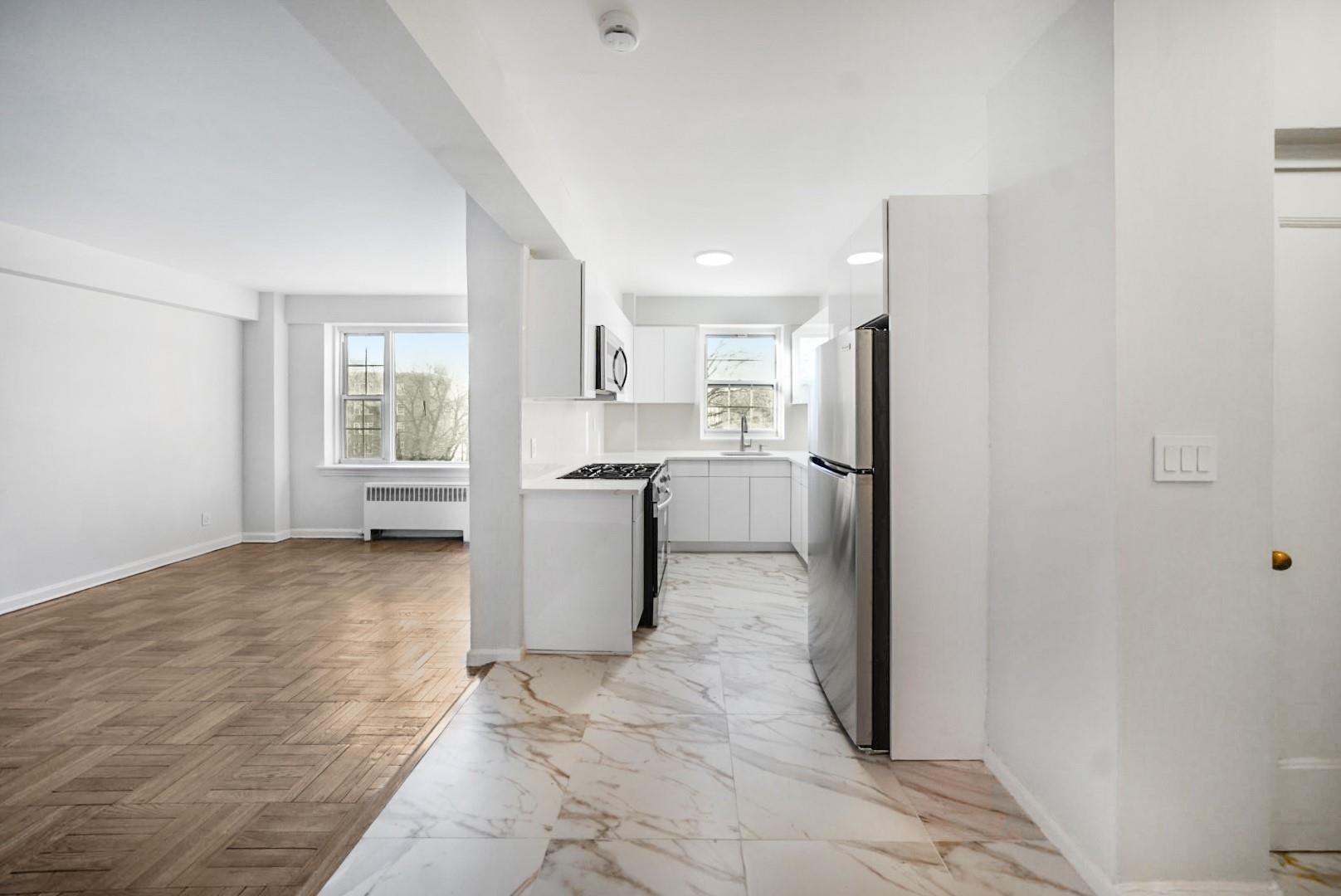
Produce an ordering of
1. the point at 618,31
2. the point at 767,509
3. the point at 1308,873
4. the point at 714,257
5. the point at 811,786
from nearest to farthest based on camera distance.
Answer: the point at 1308,873, the point at 618,31, the point at 811,786, the point at 714,257, the point at 767,509

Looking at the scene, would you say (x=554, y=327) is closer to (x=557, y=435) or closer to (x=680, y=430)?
(x=557, y=435)

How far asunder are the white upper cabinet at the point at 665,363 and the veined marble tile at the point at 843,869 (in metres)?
Answer: 4.82

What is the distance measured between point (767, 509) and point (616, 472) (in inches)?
82.2

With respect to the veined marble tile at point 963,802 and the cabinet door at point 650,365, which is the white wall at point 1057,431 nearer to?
the veined marble tile at point 963,802

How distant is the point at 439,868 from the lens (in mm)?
1774

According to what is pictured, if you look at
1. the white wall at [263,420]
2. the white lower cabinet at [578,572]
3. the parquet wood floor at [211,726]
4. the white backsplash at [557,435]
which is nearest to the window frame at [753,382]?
the white backsplash at [557,435]

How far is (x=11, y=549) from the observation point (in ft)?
14.1

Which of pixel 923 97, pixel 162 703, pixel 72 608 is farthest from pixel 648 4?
pixel 72 608

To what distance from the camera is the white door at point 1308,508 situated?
1.82 meters

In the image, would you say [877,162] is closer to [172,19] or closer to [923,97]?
[923,97]

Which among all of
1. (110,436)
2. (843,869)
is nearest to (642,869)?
(843,869)

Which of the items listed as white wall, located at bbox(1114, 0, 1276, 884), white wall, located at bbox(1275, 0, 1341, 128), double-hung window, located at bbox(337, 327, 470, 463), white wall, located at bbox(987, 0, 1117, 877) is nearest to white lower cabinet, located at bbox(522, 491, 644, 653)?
white wall, located at bbox(987, 0, 1117, 877)

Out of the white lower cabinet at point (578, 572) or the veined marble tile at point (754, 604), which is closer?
the white lower cabinet at point (578, 572)

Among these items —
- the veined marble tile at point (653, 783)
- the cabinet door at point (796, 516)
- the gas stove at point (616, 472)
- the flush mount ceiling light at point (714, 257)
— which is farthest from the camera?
the cabinet door at point (796, 516)
